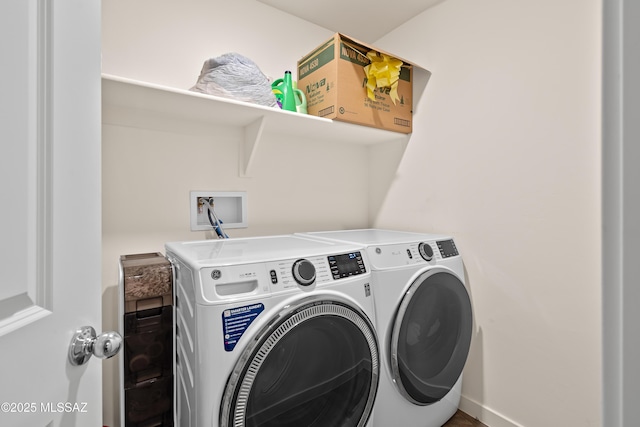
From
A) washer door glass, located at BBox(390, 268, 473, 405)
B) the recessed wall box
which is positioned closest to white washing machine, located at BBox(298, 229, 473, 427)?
washer door glass, located at BBox(390, 268, 473, 405)

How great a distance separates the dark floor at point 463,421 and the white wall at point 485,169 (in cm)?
5

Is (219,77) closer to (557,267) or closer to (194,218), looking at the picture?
(194,218)

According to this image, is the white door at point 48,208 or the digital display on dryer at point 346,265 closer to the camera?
the white door at point 48,208

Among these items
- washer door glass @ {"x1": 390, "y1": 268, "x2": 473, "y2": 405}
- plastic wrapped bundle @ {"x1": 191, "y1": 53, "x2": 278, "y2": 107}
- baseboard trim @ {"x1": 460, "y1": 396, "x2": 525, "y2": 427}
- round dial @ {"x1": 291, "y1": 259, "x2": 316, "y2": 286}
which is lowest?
baseboard trim @ {"x1": 460, "y1": 396, "x2": 525, "y2": 427}

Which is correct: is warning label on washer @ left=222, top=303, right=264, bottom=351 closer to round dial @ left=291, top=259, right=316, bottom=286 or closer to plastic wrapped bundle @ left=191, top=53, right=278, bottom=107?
round dial @ left=291, top=259, right=316, bottom=286

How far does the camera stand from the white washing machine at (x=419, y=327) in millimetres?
1287

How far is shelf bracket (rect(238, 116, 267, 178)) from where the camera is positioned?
62.5 inches

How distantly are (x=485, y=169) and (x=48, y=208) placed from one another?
175 centimetres

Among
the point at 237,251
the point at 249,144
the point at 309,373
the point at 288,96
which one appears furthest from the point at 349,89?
the point at 309,373

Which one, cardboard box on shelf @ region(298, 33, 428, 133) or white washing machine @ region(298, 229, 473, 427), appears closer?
white washing machine @ region(298, 229, 473, 427)

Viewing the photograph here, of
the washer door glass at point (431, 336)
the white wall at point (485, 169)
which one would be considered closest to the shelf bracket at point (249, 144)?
the white wall at point (485, 169)

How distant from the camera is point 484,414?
1.63 m

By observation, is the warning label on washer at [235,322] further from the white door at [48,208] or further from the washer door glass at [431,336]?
the washer door glass at [431,336]

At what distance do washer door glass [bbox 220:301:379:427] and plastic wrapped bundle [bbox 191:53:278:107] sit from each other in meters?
1.01
